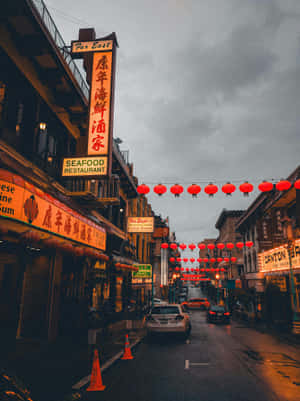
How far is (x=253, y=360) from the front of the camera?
35.0ft

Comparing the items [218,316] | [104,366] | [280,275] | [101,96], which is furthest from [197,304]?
[101,96]

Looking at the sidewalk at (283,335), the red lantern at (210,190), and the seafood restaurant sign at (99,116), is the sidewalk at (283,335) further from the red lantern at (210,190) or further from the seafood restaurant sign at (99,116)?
the seafood restaurant sign at (99,116)

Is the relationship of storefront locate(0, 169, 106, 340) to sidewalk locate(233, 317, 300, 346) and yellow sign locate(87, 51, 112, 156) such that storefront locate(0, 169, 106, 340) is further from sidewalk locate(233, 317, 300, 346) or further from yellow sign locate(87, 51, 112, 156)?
sidewalk locate(233, 317, 300, 346)

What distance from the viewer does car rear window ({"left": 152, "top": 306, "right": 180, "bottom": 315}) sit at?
15177 mm

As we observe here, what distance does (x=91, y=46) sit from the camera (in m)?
14.5

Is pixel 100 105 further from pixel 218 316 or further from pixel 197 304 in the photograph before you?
pixel 197 304

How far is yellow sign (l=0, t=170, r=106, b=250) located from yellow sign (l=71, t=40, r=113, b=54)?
7363 millimetres

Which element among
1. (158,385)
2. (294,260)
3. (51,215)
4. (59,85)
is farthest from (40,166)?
(294,260)

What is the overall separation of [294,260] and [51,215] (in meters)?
15.0

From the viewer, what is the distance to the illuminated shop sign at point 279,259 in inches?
746

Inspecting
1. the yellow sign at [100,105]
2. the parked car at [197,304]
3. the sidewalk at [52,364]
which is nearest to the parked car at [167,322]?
the sidewalk at [52,364]

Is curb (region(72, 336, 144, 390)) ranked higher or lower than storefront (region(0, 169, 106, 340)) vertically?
lower

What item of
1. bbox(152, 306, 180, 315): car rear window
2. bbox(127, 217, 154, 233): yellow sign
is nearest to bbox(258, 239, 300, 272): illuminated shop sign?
bbox(152, 306, 180, 315): car rear window

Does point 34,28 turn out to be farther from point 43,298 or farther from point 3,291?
point 43,298
